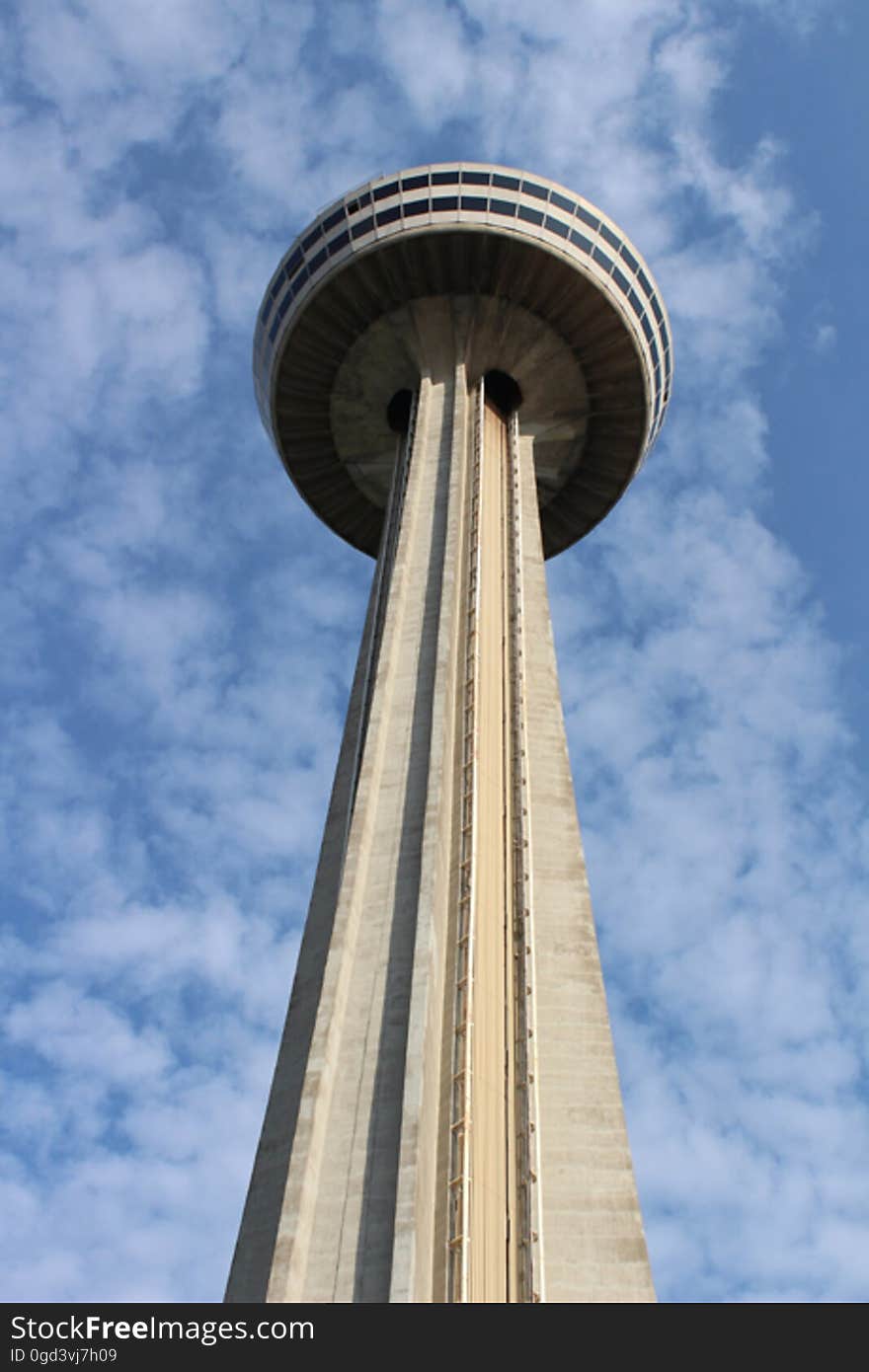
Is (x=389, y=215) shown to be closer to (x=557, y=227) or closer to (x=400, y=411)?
(x=557, y=227)

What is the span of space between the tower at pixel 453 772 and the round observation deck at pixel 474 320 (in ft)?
0.34

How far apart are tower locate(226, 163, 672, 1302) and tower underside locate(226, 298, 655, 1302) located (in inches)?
2.4

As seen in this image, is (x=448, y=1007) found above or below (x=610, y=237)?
below

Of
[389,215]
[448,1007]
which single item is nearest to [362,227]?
[389,215]

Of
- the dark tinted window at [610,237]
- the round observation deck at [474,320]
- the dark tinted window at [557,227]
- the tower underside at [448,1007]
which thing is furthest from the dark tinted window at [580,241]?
the tower underside at [448,1007]

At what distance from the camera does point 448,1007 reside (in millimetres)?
24188

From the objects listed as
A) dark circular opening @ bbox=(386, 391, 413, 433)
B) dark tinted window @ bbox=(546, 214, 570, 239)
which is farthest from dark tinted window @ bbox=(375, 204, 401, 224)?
dark circular opening @ bbox=(386, 391, 413, 433)

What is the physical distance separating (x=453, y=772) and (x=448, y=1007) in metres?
6.49

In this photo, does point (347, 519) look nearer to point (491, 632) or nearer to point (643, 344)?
point (643, 344)

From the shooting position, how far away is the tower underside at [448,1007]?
19.9 m

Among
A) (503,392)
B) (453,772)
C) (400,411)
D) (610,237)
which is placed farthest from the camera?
(400,411)

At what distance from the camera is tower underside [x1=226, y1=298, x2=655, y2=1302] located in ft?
65.3
